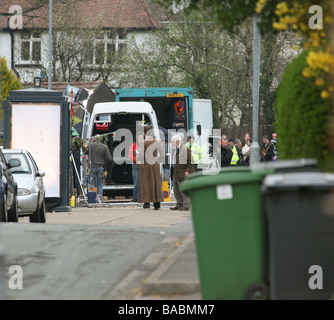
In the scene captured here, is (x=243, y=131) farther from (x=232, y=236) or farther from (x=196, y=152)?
(x=232, y=236)

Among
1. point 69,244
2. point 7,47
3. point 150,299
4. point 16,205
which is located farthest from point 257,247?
point 7,47

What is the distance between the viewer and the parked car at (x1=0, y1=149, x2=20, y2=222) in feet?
49.9

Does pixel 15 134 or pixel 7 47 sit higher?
pixel 7 47

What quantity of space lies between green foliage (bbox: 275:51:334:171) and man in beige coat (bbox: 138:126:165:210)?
11648 mm

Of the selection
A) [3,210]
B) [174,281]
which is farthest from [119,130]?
[174,281]

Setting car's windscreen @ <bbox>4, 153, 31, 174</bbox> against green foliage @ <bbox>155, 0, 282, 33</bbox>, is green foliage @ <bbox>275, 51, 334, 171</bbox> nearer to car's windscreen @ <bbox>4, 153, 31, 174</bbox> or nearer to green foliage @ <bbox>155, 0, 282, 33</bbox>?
green foliage @ <bbox>155, 0, 282, 33</bbox>

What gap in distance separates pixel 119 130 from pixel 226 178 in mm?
17547

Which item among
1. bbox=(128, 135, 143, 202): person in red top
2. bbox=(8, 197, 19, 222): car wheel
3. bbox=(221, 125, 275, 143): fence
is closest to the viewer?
bbox=(8, 197, 19, 222): car wheel

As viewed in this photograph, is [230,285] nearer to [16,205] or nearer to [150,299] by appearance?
[150,299]

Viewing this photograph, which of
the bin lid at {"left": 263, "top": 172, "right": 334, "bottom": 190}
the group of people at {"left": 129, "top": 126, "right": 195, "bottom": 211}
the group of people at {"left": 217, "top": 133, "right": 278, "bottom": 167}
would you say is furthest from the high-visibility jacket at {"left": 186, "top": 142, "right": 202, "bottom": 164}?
the bin lid at {"left": 263, "top": 172, "right": 334, "bottom": 190}

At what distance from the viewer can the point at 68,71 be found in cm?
5116

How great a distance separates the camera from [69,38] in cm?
4741

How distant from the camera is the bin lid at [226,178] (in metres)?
7.37
